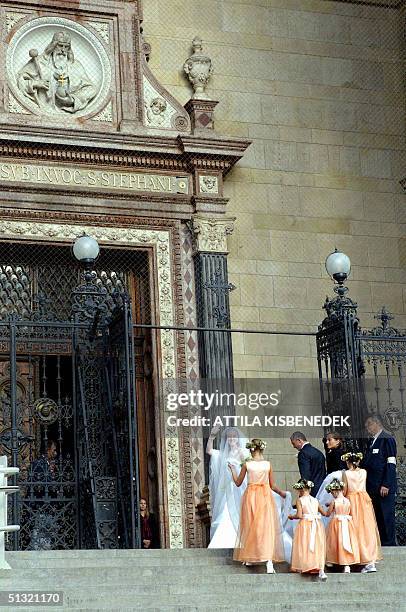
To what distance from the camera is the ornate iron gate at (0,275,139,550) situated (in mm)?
17250

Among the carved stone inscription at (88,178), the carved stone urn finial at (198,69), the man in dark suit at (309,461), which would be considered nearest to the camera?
the man in dark suit at (309,461)

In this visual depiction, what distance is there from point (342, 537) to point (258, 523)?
34.8 inches

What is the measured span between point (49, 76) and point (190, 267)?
3.42 meters

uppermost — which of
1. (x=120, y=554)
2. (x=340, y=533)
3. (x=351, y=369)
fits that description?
(x=351, y=369)

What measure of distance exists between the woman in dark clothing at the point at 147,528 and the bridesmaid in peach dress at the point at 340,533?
442 centimetres

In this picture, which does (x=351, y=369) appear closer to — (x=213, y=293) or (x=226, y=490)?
(x=226, y=490)

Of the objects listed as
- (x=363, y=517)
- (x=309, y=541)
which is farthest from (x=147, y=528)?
(x=309, y=541)

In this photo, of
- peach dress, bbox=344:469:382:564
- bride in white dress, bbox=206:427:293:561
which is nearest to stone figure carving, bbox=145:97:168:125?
bride in white dress, bbox=206:427:293:561

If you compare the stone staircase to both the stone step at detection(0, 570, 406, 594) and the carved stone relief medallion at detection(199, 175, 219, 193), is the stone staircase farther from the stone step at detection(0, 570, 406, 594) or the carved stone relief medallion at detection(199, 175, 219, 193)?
the carved stone relief medallion at detection(199, 175, 219, 193)

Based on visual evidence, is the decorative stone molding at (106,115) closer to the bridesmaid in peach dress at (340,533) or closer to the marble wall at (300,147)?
the marble wall at (300,147)

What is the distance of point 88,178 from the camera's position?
21031mm

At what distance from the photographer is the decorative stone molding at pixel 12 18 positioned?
2122 centimetres

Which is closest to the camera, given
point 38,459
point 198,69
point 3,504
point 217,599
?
point 217,599

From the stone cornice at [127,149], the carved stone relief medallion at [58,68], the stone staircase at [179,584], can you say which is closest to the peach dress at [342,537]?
the stone staircase at [179,584]
